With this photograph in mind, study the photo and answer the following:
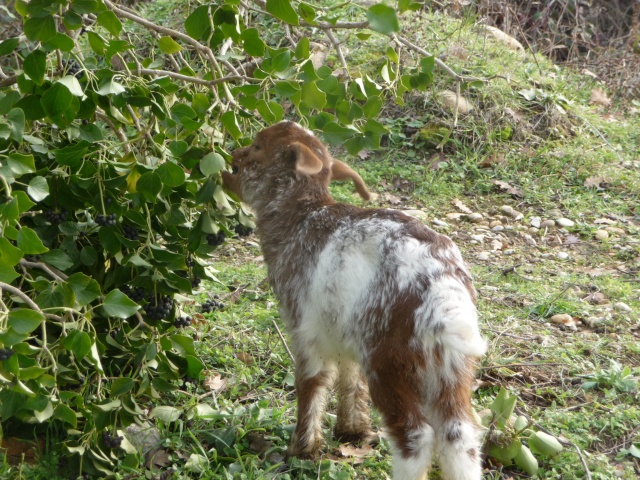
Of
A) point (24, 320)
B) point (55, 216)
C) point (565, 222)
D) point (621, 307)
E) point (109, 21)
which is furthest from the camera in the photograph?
point (565, 222)

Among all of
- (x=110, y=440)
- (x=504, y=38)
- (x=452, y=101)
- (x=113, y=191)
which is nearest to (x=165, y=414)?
(x=110, y=440)

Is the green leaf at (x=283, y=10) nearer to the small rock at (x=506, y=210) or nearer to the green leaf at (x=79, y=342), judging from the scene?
the green leaf at (x=79, y=342)

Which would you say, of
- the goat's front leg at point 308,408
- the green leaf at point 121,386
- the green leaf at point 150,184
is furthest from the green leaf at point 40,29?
the goat's front leg at point 308,408

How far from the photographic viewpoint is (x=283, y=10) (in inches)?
135

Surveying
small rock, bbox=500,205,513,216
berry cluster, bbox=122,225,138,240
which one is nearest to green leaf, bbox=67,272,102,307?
berry cluster, bbox=122,225,138,240

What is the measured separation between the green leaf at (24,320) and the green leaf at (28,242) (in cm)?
22

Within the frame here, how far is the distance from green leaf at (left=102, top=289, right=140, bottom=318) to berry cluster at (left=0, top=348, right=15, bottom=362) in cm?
43

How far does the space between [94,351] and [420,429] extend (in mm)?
1400

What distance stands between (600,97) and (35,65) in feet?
24.5

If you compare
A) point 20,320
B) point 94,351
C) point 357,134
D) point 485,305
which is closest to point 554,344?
point 485,305

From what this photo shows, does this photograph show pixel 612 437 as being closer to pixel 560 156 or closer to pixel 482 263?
pixel 482 263

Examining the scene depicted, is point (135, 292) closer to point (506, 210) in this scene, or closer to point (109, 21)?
point (109, 21)

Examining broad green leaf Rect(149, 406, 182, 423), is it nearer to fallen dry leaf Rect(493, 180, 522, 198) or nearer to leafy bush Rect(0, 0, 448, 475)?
leafy bush Rect(0, 0, 448, 475)

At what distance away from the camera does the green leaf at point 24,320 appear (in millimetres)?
2854
